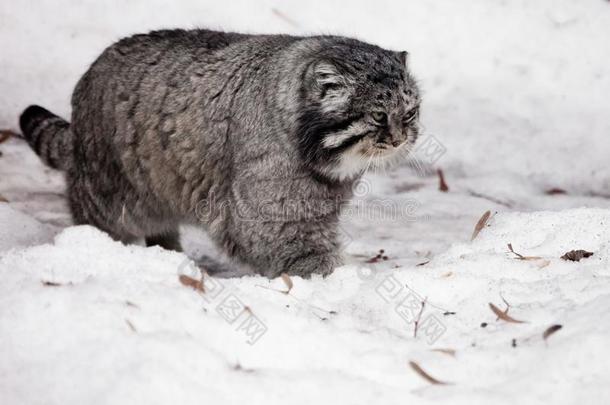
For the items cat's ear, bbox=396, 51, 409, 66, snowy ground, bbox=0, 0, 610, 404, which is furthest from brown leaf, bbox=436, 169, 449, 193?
cat's ear, bbox=396, 51, 409, 66

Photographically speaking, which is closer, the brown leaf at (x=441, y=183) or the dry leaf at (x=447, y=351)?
the dry leaf at (x=447, y=351)

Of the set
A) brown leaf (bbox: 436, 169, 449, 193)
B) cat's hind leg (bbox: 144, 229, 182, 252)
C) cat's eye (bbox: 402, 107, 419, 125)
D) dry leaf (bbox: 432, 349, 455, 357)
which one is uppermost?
cat's eye (bbox: 402, 107, 419, 125)

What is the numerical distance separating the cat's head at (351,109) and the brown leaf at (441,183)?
6.59ft

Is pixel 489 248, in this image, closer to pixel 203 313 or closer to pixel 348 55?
pixel 348 55

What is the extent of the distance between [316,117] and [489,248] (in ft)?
3.62

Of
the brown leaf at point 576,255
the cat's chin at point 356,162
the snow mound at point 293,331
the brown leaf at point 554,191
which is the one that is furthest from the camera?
the brown leaf at point 554,191

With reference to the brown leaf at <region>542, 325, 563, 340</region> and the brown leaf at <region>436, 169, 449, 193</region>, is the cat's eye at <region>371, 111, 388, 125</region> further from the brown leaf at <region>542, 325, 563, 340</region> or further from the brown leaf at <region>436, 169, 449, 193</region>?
the brown leaf at <region>436, 169, 449, 193</region>

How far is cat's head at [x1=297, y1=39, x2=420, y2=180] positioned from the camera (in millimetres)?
4293

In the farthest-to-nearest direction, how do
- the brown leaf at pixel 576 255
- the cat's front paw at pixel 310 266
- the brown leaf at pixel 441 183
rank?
the brown leaf at pixel 441 183 < the cat's front paw at pixel 310 266 < the brown leaf at pixel 576 255

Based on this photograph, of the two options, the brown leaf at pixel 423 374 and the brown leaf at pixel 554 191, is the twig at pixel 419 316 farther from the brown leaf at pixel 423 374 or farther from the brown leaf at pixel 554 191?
the brown leaf at pixel 554 191

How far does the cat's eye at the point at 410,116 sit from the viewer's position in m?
4.46

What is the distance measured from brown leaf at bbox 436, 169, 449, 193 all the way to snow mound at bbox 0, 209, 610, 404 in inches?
90.8

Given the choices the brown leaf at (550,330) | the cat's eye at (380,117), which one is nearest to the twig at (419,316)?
the brown leaf at (550,330)

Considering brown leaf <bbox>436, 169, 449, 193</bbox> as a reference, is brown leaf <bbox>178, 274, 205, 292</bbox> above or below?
above
